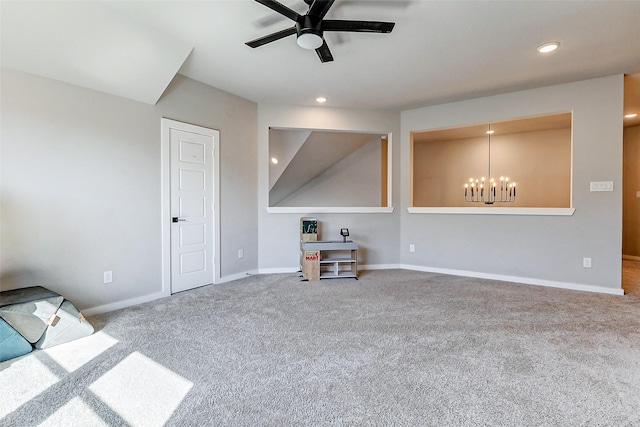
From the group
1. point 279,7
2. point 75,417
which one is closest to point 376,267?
point 279,7

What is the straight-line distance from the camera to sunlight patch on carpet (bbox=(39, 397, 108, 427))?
140 centimetres

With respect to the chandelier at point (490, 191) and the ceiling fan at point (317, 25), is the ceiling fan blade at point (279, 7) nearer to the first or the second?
the ceiling fan at point (317, 25)

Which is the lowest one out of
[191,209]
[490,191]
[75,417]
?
[75,417]

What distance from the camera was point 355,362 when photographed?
1939 millimetres

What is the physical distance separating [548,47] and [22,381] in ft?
15.8

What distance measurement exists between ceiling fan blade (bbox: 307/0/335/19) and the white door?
2.19 m

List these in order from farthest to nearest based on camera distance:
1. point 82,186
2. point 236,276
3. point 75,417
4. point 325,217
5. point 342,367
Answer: point 325,217
point 236,276
point 82,186
point 342,367
point 75,417

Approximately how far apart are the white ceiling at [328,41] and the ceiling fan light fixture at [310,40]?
0.31 m

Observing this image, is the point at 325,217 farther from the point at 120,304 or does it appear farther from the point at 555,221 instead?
the point at 555,221

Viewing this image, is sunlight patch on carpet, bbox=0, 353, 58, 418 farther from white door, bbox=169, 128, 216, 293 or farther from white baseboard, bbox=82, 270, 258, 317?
white door, bbox=169, 128, 216, 293

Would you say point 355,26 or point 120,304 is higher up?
point 355,26

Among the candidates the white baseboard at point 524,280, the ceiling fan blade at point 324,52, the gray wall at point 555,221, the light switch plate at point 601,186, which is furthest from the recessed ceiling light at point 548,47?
the white baseboard at point 524,280

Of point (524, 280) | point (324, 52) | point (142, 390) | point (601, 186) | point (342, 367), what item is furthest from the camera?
point (524, 280)

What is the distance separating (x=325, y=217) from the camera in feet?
15.4
